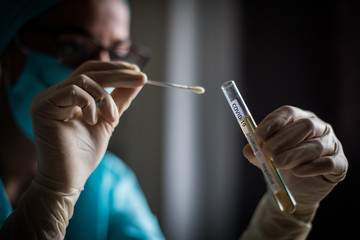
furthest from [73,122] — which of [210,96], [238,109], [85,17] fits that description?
[210,96]

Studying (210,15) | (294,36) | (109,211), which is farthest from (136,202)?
(210,15)

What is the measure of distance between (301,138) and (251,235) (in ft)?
1.44

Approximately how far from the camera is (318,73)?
55.8 inches

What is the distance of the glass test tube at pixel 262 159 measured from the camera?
1.79 feet

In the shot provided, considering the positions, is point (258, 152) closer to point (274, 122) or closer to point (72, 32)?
point (274, 122)

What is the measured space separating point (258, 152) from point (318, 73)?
1.07 meters

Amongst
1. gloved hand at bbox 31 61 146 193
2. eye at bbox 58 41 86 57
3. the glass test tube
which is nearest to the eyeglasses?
eye at bbox 58 41 86 57

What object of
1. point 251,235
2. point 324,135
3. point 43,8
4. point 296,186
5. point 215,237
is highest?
point 43,8

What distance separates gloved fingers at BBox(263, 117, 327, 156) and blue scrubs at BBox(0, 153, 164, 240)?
624 mm

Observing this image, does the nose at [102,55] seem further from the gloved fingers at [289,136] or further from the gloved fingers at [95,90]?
the gloved fingers at [289,136]

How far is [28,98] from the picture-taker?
0.93m

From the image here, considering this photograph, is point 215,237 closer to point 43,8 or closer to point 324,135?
point 324,135

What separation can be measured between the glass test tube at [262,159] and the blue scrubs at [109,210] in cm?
59

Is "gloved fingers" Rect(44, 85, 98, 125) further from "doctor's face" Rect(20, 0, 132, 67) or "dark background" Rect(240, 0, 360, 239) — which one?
"dark background" Rect(240, 0, 360, 239)
